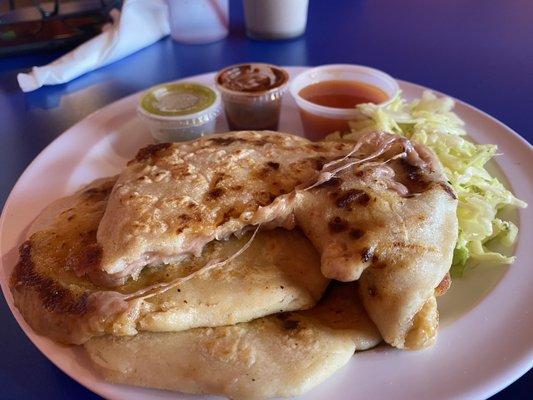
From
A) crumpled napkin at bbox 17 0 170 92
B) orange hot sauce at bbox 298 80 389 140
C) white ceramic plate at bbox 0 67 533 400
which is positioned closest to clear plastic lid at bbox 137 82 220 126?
white ceramic plate at bbox 0 67 533 400

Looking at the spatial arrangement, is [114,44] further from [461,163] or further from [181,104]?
[461,163]

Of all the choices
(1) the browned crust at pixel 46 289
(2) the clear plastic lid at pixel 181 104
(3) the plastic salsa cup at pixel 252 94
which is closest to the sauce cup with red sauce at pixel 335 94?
(3) the plastic salsa cup at pixel 252 94

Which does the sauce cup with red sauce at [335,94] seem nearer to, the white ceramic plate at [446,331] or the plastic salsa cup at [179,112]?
the plastic salsa cup at [179,112]

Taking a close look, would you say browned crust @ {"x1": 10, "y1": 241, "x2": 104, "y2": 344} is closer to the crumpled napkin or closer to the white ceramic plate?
the white ceramic plate

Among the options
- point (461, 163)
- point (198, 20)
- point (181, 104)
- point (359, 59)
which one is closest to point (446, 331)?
point (461, 163)

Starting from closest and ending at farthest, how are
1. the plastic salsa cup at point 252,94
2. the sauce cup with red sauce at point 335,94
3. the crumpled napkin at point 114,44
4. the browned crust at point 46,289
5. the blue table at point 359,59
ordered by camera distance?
the browned crust at point 46,289 → the sauce cup with red sauce at point 335,94 → the plastic salsa cup at point 252,94 → the blue table at point 359,59 → the crumpled napkin at point 114,44
